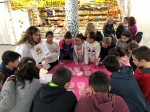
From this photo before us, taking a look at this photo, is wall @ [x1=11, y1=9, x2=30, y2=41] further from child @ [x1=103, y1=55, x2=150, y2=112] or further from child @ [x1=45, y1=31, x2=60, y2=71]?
child @ [x1=103, y1=55, x2=150, y2=112]

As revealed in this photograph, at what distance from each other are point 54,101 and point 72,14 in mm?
3845

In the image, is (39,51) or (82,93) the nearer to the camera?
(82,93)

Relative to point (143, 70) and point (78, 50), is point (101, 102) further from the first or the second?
point (78, 50)

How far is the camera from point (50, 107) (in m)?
1.62

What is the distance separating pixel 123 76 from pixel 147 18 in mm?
4502

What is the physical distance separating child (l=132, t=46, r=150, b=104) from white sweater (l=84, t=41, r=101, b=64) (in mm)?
1328

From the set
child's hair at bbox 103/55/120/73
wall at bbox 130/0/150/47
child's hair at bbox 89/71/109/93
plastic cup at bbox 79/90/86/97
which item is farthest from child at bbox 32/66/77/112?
wall at bbox 130/0/150/47

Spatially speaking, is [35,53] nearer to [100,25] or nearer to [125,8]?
[125,8]

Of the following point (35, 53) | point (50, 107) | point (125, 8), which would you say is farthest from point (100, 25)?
point (50, 107)

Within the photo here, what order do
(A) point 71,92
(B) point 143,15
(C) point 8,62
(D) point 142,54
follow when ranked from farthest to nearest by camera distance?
(B) point 143,15 → (C) point 8,62 → (D) point 142,54 → (A) point 71,92

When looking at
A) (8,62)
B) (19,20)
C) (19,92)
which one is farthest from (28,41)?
(19,20)

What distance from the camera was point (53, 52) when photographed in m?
3.76

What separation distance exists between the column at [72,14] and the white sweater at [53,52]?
5.29ft

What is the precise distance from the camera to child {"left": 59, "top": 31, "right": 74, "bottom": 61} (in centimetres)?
360
